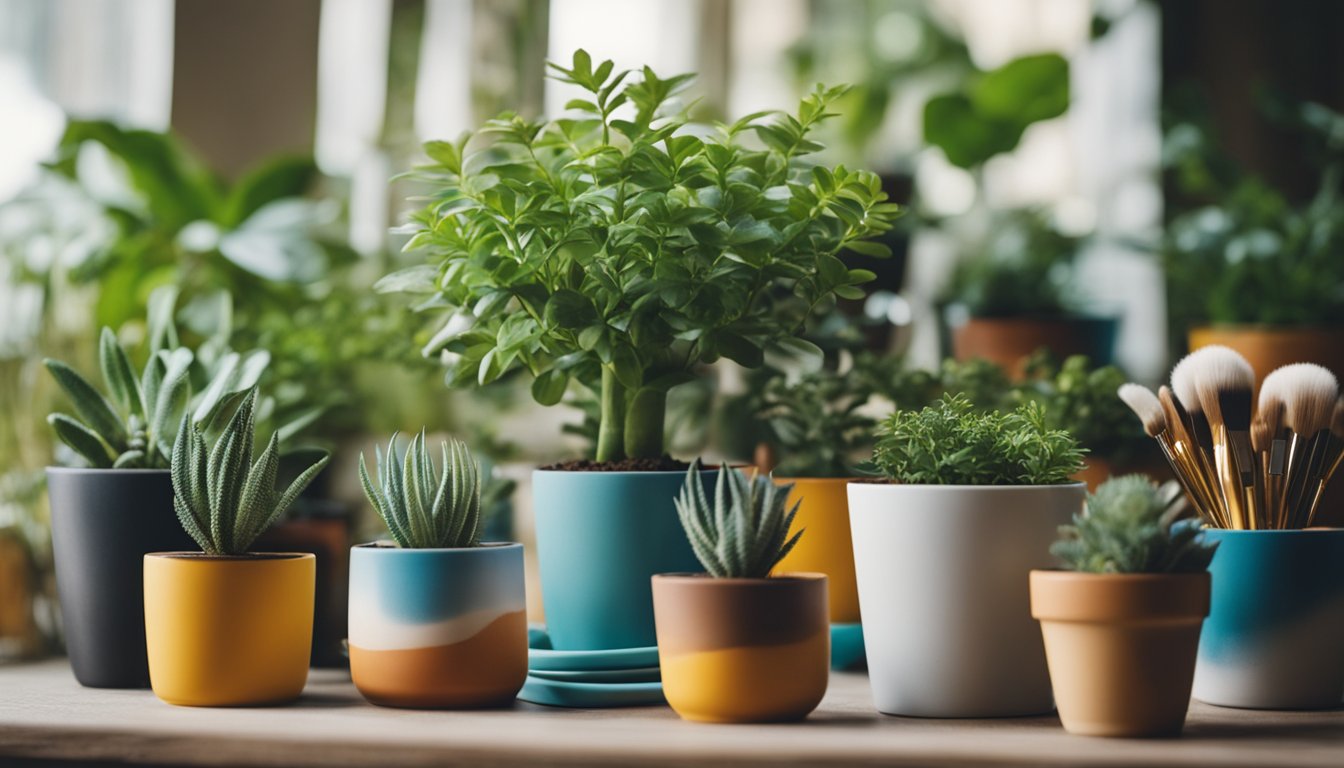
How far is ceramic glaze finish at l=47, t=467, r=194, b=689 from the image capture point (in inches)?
34.0

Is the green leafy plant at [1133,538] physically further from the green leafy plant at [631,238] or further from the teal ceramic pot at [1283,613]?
the green leafy plant at [631,238]

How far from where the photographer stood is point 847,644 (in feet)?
3.19

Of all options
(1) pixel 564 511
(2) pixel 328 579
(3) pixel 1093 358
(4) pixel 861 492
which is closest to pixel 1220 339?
(3) pixel 1093 358

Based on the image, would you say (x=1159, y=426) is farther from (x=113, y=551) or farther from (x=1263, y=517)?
(x=113, y=551)

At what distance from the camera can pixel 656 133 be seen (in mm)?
802

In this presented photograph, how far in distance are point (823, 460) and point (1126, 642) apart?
1.17ft

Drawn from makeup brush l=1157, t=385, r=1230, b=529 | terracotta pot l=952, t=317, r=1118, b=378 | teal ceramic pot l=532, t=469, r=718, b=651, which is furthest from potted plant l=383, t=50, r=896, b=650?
terracotta pot l=952, t=317, r=1118, b=378

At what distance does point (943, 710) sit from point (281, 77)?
1.22 metres

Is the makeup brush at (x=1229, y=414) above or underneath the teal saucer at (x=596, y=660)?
above

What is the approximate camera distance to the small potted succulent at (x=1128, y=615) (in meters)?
0.67

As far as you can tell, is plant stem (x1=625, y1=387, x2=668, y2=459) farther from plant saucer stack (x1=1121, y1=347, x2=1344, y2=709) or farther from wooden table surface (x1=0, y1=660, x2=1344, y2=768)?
plant saucer stack (x1=1121, y1=347, x2=1344, y2=709)

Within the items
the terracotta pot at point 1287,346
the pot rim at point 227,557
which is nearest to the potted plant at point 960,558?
the pot rim at point 227,557

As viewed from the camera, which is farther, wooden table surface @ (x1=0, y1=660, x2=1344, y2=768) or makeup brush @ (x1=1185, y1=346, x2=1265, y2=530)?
makeup brush @ (x1=1185, y1=346, x2=1265, y2=530)

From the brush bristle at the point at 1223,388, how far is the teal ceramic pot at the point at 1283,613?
0.07 metres
